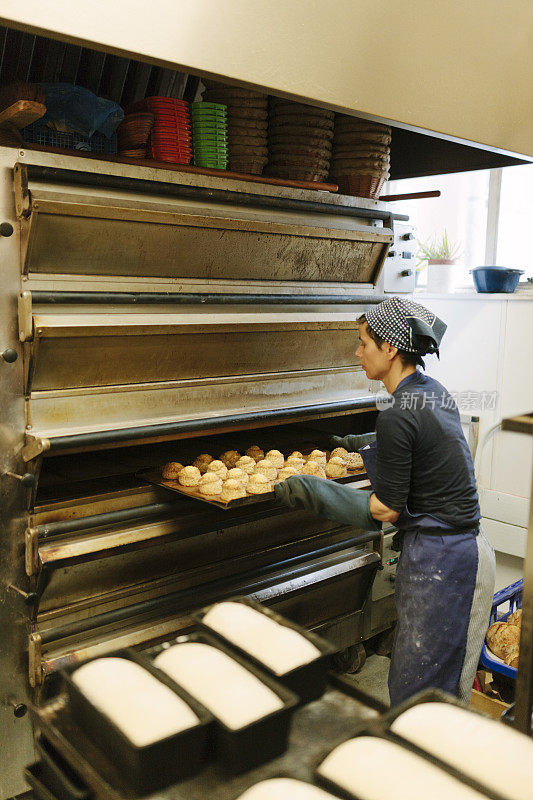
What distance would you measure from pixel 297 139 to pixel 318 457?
133 cm

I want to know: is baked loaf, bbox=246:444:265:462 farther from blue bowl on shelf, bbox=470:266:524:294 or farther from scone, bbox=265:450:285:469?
blue bowl on shelf, bbox=470:266:524:294

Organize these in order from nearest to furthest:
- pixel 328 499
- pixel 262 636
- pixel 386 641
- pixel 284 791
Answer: pixel 284 791
pixel 262 636
pixel 328 499
pixel 386 641

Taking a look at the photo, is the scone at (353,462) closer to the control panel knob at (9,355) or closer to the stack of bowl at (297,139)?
the stack of bowl at (297,139)

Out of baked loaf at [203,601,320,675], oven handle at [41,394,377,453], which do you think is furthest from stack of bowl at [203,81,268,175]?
baked loaf at [203,601,320,675]

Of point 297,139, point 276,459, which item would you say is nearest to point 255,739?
point 276,459

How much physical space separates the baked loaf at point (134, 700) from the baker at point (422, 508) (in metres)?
1.25

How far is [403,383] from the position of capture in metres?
2.37

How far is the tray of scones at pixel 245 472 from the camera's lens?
2.35 meters

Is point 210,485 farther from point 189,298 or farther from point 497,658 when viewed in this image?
point 497,658

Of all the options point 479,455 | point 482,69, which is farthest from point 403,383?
point 479,455

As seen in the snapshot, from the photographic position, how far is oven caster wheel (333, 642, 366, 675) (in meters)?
3.38

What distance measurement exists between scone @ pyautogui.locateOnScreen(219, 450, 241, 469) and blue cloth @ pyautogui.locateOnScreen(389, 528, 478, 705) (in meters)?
0.81

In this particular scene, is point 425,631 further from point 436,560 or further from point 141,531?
point 141,531

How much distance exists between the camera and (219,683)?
1.19m
